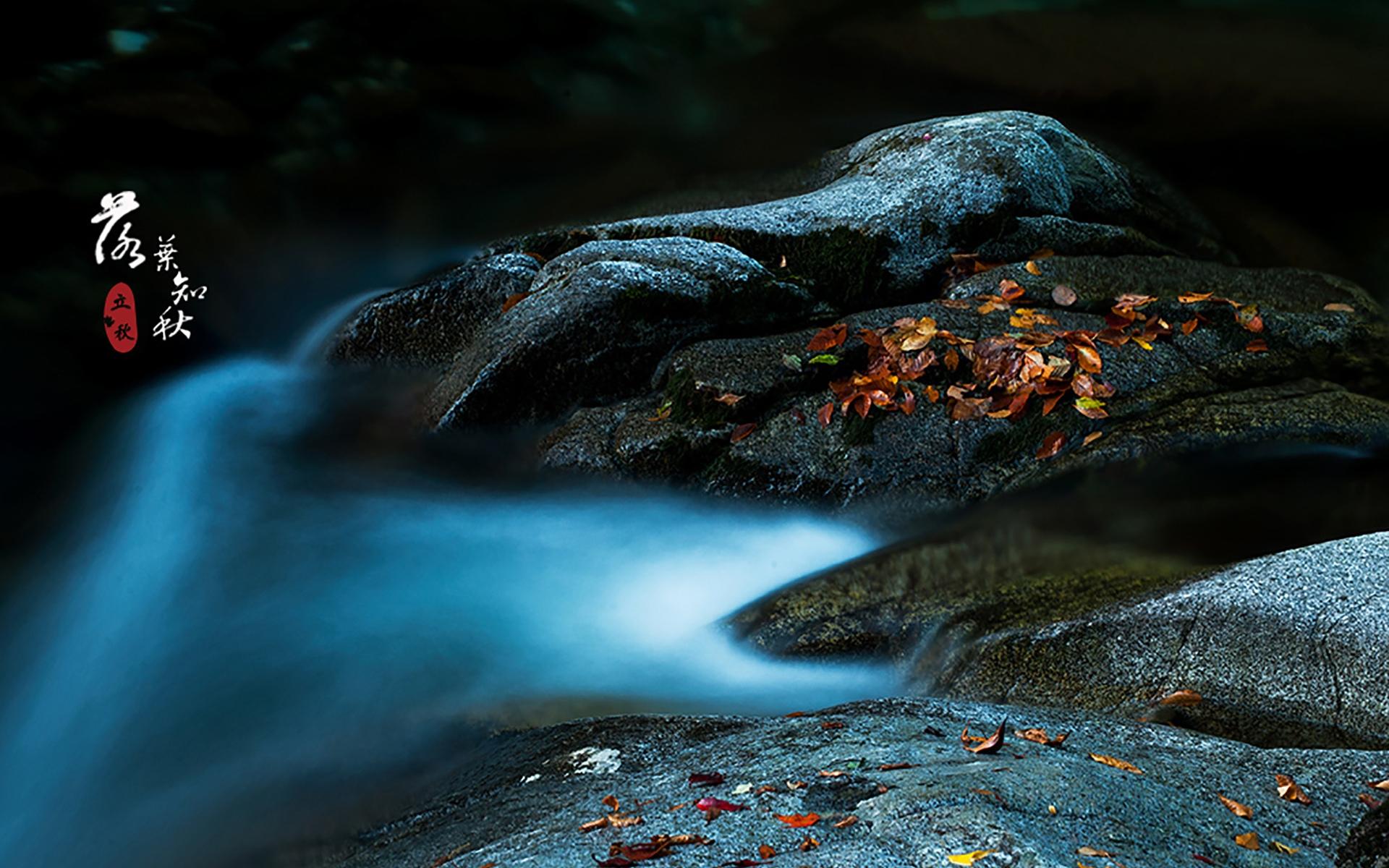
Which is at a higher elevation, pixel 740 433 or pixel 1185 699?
pixel 740 433

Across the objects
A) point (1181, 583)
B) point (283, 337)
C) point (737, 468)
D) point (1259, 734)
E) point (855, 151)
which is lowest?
point (1259, 734)

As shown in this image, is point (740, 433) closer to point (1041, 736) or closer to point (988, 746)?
point (1041, 736)

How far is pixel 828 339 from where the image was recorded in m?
6.29

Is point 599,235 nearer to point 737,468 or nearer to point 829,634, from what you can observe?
point 737,468

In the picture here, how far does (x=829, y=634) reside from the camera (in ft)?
15.7

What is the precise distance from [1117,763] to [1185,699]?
1.06 meters

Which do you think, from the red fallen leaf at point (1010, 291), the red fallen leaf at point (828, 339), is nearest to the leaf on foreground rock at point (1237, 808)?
the red fallen leaf at point (828, 339)

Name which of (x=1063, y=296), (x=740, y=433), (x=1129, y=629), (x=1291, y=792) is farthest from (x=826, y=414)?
(x=1291, y=792)

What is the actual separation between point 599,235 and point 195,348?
3.19m

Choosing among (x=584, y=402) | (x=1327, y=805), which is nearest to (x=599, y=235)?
(x=584, y=402)

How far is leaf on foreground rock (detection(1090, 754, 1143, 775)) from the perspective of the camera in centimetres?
Result: 308

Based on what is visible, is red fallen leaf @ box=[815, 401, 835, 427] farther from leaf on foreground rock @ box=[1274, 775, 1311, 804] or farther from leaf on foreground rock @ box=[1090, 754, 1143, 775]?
leaf on foreground rock @ box=[1274, 775, 1311, 804]

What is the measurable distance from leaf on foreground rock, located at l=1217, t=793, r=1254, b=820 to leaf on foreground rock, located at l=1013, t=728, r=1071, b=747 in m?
0.48

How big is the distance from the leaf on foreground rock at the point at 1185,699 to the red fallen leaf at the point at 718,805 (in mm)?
2054
